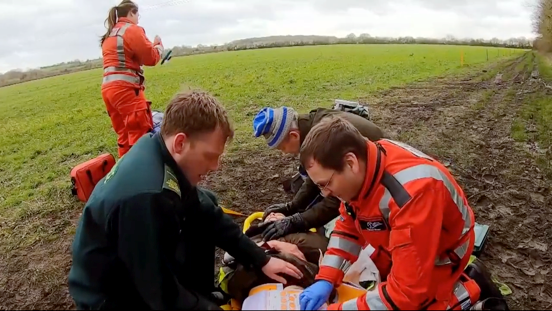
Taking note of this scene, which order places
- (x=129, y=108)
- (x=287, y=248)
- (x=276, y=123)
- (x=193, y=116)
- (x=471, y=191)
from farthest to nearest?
(x=129, y=108) < (x=471, y=191) < (x=276, y=123) < (x=287, y=248) < (x=193, y=116)

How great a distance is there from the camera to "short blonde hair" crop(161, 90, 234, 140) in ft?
8.98

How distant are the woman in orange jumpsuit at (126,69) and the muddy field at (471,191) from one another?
126 cm

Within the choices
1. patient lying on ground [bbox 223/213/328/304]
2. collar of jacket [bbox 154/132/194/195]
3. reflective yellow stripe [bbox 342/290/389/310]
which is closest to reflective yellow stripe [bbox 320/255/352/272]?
patient lying on ground [bbox 223/213/328/304]

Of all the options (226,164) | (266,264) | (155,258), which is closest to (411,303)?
(266,264)

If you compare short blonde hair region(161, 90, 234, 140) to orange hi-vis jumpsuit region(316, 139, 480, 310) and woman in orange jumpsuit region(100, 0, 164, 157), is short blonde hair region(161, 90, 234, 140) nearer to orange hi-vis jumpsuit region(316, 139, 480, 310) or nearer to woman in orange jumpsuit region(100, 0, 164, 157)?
orange hi-vis jumpsuit region(316, 139, 480, 310)

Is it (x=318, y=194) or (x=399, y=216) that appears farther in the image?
(x=318, y=194)

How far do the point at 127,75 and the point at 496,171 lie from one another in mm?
5004

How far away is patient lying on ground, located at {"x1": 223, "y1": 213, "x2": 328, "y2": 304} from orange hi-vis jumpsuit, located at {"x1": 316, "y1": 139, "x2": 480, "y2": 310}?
0.33 meters

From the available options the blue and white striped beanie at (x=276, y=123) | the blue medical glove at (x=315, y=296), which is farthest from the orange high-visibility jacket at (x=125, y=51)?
the blue medical glove at (x=315, y=296)

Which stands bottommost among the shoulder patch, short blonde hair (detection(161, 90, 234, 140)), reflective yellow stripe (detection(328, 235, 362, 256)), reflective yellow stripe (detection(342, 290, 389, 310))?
reflective yellow stripe (detection(342, 290, 389, 310))

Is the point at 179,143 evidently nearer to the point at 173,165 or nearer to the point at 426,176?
the point at 173,165

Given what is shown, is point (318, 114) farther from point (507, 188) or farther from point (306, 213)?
point (507, 188)

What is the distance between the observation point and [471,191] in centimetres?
586

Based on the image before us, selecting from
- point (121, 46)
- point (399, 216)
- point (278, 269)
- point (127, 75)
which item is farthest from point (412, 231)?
point (121, 46)
